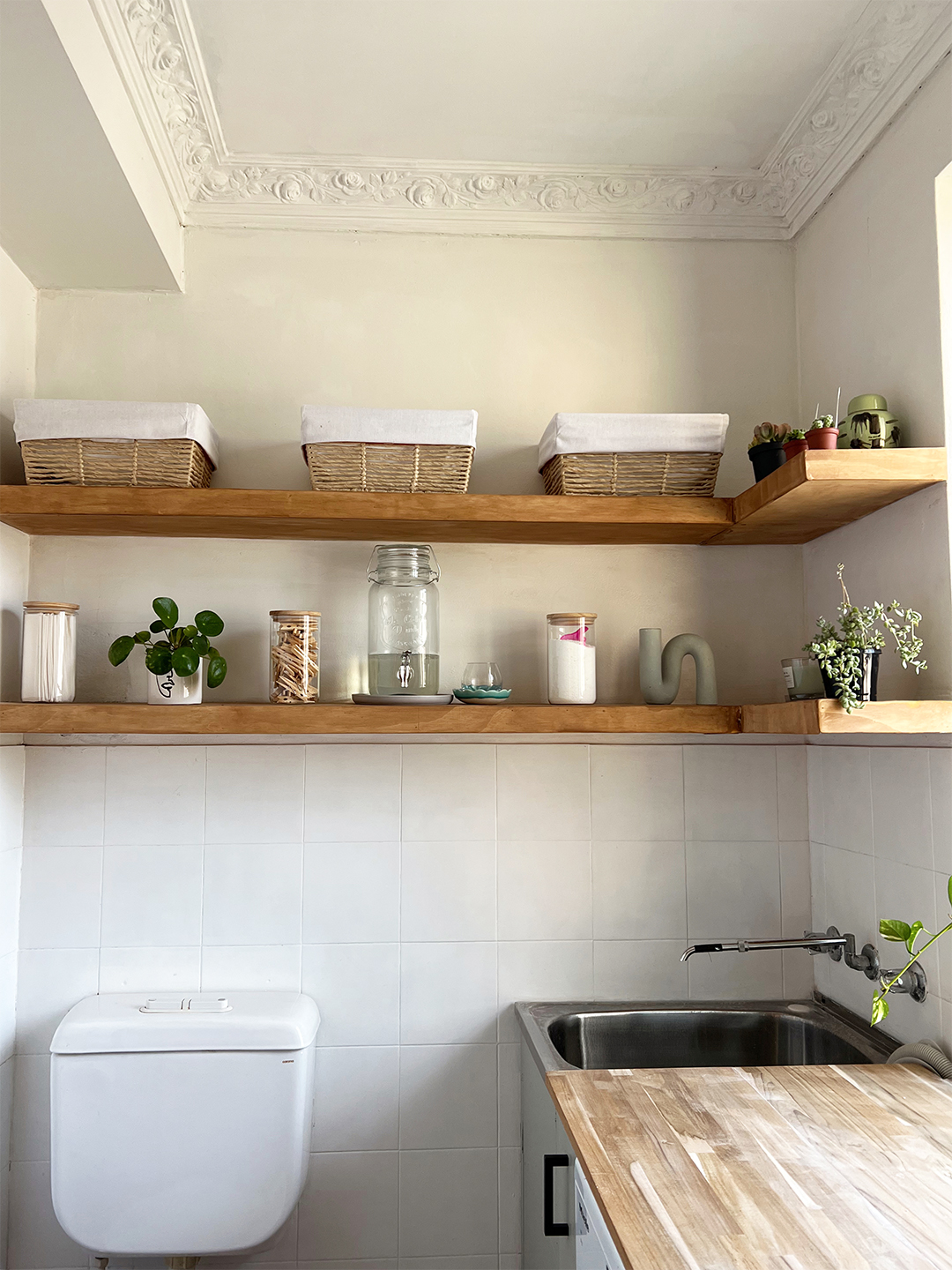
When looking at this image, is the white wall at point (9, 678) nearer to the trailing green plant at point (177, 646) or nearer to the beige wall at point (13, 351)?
the beige wall at point (13, 351)

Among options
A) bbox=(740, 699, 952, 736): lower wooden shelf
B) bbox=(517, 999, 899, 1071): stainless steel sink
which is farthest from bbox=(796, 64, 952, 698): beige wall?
bbox=(517, 999, 899, 1071): stainless steel sink

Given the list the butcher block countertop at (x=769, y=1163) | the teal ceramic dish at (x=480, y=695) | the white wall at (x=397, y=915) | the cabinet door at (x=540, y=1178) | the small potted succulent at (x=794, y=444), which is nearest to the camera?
the butcher block countertop at (x=769, y=1163)

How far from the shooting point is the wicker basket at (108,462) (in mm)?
1704

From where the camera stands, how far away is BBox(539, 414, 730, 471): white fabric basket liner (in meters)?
1.76

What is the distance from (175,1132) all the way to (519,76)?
1967mm

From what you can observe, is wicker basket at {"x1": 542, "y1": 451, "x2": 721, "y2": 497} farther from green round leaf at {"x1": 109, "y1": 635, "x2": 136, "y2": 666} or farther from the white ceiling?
green round leaf at {"x1": 109, "y1": 635, "x2": 136, "y2": 666}

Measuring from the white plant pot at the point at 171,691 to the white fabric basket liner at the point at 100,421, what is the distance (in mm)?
435

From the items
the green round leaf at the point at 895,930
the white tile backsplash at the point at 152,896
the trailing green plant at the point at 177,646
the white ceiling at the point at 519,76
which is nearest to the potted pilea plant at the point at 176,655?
the trailing green plant at the point at 177,646

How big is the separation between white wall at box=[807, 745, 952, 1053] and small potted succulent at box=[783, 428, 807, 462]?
0.55 meters

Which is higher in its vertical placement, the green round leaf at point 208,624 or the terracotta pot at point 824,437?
the terracotta pot at point 824,437

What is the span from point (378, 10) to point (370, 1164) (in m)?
2.07

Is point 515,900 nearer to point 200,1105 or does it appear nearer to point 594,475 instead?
point 200,1105

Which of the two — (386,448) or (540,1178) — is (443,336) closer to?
(386,448)

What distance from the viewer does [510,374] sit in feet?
6.60
